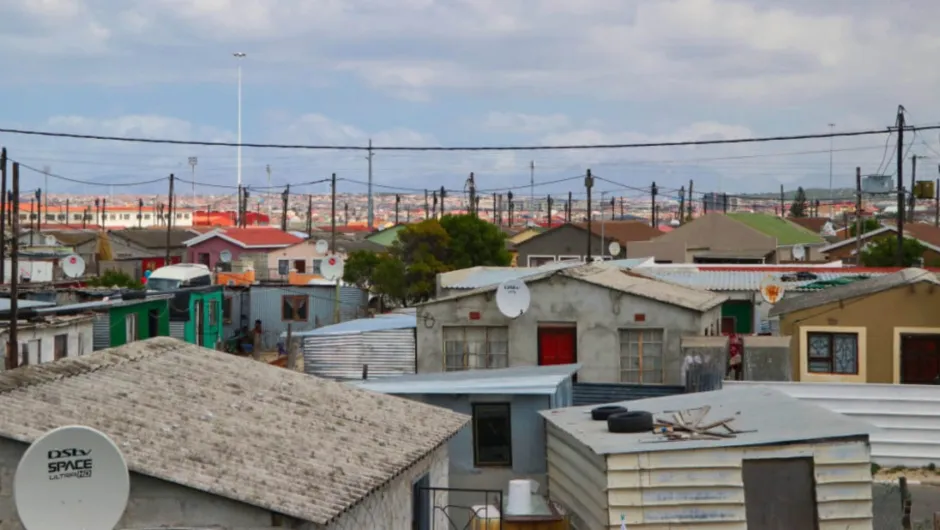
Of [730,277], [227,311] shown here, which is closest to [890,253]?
[730,277]

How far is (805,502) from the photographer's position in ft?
48.8

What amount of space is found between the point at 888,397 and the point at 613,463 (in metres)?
9.49

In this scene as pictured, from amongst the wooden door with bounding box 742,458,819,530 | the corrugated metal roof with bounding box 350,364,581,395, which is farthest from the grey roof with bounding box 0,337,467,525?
the wooden door with bounding box 742,458,819,530

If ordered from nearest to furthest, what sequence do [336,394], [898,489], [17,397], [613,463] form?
[17,397], [613,463], [336,394], [898,489]

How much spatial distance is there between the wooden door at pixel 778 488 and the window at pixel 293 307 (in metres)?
33.9

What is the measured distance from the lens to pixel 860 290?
24828 millimetres

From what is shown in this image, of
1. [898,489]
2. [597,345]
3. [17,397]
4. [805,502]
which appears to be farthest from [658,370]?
[17,397]

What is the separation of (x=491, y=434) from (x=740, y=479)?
5.25 meters


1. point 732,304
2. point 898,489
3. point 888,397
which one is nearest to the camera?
point 898,489

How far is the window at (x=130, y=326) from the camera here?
117 ft

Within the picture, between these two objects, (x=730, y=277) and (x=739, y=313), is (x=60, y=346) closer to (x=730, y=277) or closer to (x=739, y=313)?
(x=739, y=313)

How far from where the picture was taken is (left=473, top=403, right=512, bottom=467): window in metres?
19.0

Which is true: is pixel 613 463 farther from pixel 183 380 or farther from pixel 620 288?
pixel 620 288

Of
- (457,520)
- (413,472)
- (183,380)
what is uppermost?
(183,380)
